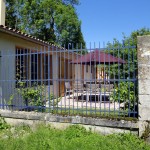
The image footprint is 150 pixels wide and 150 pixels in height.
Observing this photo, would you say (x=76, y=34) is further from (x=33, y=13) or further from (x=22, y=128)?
(x=22, y=128)

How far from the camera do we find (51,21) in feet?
88.3

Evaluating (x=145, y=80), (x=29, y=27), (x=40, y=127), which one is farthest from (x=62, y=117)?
(x=29, y=27)

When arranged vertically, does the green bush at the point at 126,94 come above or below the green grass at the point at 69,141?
above

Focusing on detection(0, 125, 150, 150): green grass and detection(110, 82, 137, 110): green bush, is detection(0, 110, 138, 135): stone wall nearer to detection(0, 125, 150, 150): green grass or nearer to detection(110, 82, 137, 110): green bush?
detection(0, 125, 150, 150): green grass

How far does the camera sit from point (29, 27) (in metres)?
27.7

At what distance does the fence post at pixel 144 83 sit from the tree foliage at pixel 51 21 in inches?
807

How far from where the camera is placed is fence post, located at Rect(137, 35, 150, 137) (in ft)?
18.5

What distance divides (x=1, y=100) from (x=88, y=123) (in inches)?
145

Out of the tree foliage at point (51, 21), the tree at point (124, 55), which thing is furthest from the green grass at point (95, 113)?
the tree foliage at point (51, 21)

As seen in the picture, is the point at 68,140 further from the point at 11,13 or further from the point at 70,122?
the point at 11,13

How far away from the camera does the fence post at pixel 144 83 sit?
18.5 ft

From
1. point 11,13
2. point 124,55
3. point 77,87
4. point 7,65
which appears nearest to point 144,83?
point 77,87

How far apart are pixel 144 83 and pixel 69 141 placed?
6.58 feet

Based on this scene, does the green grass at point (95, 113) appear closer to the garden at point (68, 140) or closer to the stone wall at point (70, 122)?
the stone wall at point (70, 122)
